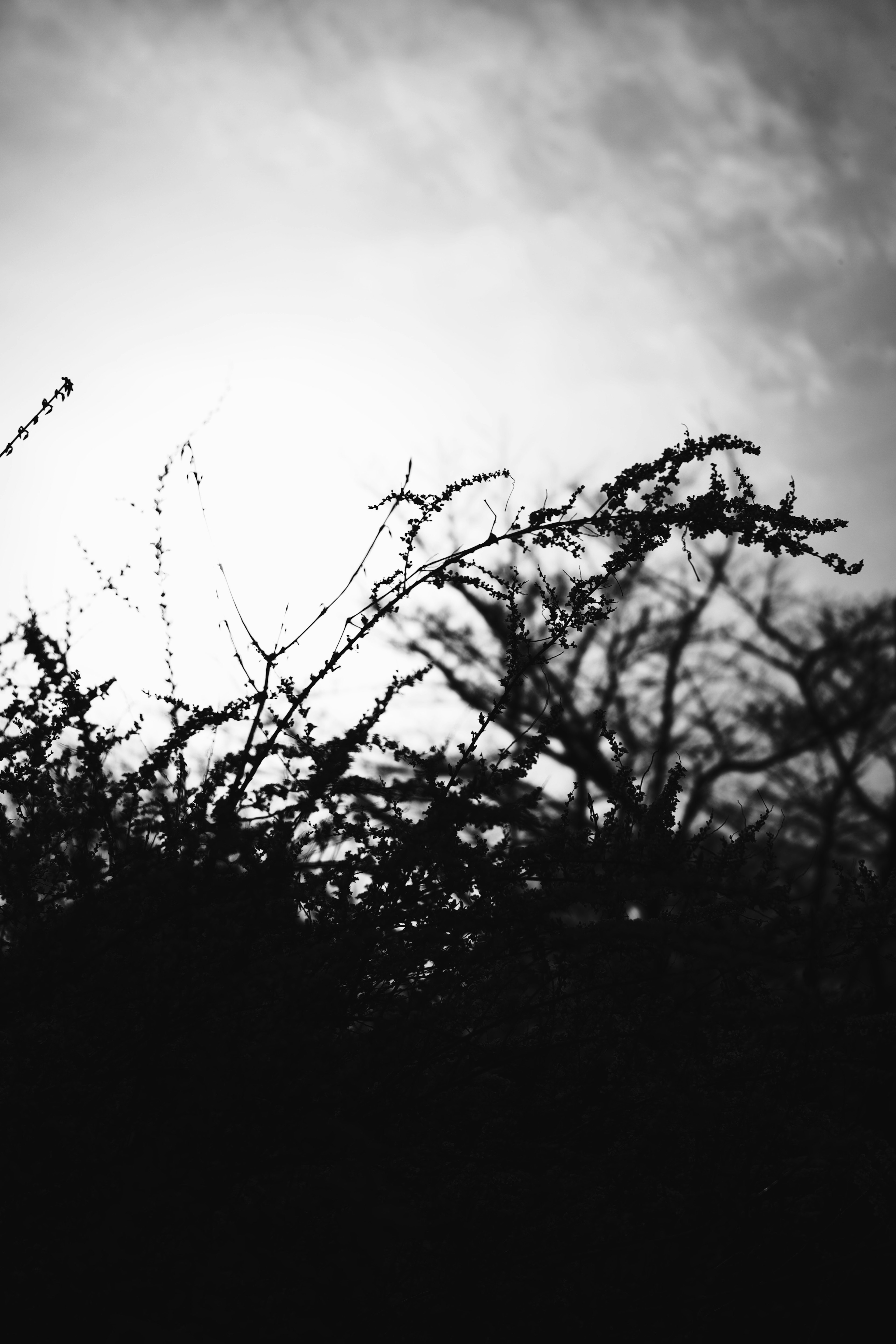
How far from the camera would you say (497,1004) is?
2.63 meters

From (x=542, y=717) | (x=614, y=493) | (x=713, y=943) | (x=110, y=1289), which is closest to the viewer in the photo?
(x=713, y=943)

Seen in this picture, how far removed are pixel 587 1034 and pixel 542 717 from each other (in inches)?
40.9

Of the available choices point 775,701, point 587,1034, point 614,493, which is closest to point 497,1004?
point 587,1034

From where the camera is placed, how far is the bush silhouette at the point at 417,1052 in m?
1.71

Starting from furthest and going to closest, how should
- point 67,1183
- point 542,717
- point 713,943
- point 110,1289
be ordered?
point 542,717
point 67,1183
point 110,1289
point 713,943

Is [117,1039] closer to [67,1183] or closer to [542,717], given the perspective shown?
[67,1183]

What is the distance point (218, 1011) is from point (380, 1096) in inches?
17.4

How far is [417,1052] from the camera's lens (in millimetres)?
2170

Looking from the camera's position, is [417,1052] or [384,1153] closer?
[384,1153]

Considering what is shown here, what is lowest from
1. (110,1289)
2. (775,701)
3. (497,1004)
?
(110,1289)

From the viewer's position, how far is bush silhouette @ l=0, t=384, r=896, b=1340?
67.4 inches

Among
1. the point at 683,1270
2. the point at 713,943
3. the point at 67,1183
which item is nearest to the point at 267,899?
the point at 67,1183

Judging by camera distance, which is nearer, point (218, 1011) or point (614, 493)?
point (218, 1011)

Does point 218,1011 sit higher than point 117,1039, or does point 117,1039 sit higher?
point 218,1011
